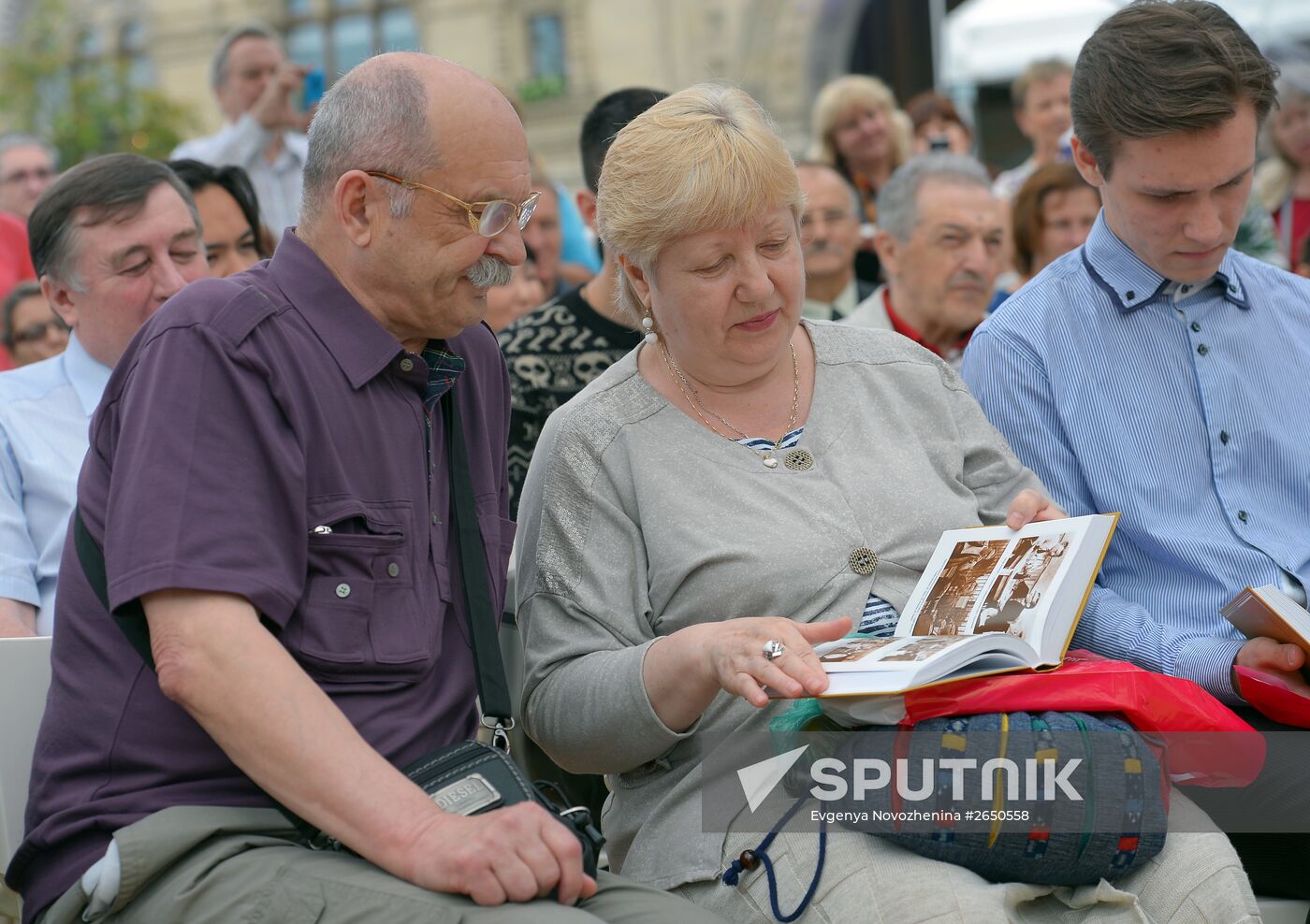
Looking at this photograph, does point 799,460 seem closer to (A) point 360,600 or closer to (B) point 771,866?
(B) point 771,866

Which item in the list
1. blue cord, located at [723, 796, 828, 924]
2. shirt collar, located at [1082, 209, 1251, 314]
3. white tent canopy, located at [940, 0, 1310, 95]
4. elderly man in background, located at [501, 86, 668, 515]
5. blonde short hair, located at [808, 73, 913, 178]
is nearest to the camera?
blue cord, located at [723, 796, 828, 924]

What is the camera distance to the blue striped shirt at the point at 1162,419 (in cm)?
320

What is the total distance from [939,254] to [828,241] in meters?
0.73

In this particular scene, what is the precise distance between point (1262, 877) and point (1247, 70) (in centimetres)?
165

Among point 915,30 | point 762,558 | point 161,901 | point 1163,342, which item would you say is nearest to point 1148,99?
point 1163,342

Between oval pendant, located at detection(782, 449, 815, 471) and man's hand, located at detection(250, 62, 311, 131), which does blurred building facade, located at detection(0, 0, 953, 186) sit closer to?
man's hand, located at detection(250, 62, 311, 131)

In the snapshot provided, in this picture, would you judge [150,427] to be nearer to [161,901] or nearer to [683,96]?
[161,901]

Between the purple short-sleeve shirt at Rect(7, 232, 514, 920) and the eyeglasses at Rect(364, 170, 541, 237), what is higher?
the eyeglasses at Rect(364, 170, 541, 237)

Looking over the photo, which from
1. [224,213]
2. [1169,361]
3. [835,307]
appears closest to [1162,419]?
[1169,361]

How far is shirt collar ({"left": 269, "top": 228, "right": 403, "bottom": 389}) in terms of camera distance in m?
2.51

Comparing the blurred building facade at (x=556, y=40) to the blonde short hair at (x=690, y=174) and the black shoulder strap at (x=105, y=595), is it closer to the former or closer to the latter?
the blonde short hair at (x=690, y=174)

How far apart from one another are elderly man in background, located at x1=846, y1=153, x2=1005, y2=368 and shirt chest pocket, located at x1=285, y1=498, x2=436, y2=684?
9.67ft

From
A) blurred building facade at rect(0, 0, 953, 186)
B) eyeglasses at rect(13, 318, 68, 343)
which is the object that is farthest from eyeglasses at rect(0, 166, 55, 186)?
blurred building facade at rect(0, 0, 953, 186)

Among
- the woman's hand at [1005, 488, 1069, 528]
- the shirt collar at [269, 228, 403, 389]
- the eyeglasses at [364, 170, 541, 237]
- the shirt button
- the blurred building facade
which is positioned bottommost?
the blurred building facade
